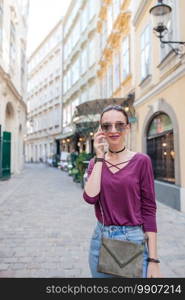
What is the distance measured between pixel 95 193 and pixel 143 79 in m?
8.99

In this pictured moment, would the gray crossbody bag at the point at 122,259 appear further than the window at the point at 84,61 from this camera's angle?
No

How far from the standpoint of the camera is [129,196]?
1.61m

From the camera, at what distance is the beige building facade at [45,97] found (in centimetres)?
3578

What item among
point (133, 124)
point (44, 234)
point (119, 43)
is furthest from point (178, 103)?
point (119, 43)

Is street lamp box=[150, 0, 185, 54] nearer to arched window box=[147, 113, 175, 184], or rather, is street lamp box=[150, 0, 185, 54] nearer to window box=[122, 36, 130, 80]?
arched window box=[147, 113, 175, 184]

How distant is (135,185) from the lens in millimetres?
1607

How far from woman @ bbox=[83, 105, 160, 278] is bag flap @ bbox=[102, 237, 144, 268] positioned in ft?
0.27

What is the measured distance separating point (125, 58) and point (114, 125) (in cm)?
1210

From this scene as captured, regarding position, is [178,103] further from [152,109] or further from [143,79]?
[143,79]

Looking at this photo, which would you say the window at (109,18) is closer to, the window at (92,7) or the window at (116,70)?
the window at (116,70)

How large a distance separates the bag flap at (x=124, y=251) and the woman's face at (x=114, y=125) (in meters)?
0.65

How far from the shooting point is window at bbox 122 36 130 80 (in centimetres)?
1218

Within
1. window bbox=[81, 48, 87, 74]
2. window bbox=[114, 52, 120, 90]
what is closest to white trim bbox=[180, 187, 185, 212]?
window bbox=[114, 52, 120, 90]

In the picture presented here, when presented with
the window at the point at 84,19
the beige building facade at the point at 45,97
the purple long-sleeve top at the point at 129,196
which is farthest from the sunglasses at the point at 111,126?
the beige building facade at the point at 45,97
